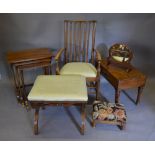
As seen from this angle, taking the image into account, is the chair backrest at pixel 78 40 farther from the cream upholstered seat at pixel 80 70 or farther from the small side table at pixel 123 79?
the small side table at pixel 123 79

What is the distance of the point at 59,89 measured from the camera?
1.96 m

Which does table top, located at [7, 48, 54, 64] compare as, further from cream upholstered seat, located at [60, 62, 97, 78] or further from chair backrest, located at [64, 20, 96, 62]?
chair backrest, located at [64, 20, 96, 62]

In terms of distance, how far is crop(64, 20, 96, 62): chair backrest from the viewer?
9.06 ft

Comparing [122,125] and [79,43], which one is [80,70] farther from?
[122,125]

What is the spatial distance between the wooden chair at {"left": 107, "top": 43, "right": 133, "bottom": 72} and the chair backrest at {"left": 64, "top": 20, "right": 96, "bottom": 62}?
0.34 metres

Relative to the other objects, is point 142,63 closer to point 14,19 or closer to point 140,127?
point 140,127

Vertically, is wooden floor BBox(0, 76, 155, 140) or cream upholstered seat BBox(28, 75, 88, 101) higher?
cream upholstered seat BBox(28, 75, 88, 101)

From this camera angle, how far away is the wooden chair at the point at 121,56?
8.07 ft

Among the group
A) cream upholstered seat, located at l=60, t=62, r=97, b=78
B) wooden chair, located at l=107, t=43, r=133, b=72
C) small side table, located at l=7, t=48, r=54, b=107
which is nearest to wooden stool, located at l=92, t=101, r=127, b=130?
cream upholstered seat, located at l=60, t=62, r=97, b=78

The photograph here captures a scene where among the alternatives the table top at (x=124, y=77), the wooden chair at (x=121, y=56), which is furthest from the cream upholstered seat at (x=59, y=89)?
the wooden chair at (x=121, y=56)

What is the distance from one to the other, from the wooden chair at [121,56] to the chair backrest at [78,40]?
0.34 metres

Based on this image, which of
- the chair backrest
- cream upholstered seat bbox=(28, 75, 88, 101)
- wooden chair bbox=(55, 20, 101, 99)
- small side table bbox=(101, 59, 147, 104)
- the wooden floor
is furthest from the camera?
the chair backrest

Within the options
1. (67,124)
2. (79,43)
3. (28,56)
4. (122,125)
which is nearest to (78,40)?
(79,43)
